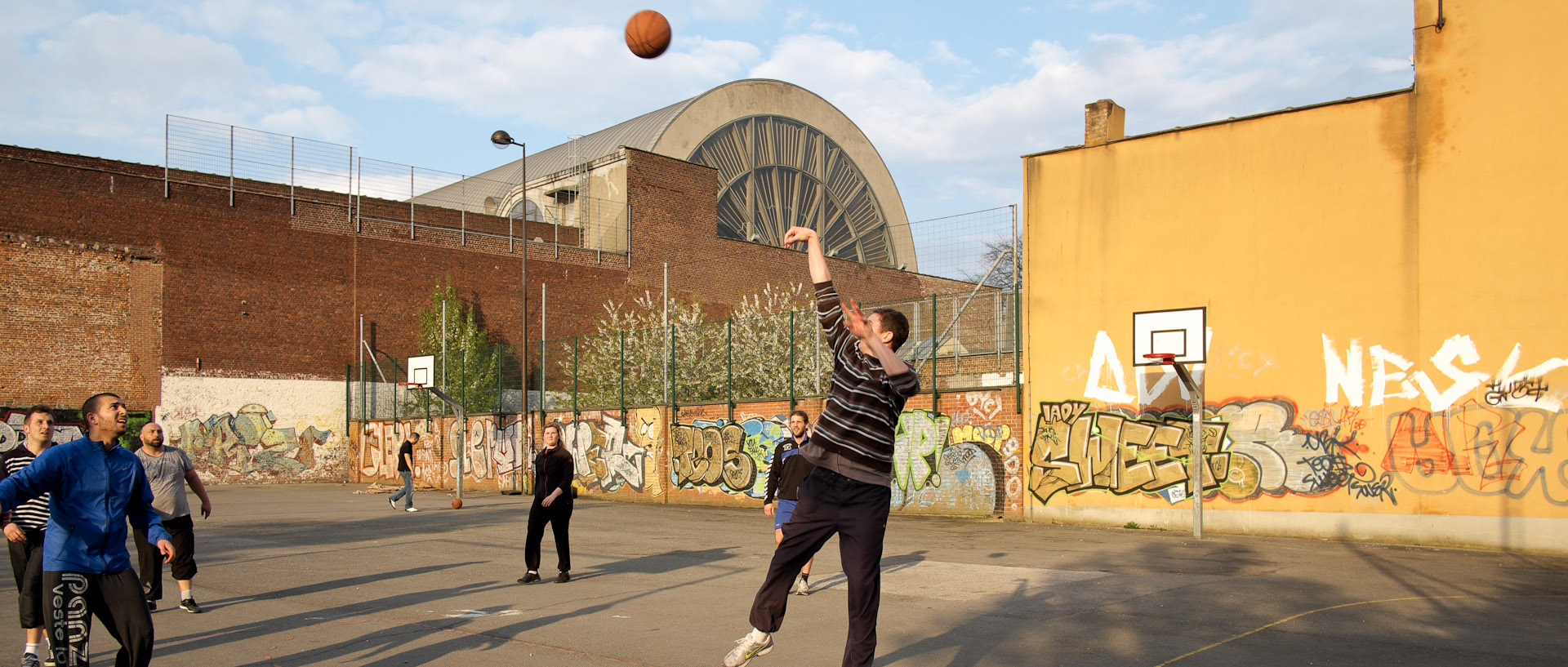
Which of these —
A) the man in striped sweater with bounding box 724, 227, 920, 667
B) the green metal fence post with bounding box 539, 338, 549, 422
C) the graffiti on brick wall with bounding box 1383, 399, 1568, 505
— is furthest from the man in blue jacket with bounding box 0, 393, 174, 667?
the green metal fence post with bounding box 539, 338, 549, 422

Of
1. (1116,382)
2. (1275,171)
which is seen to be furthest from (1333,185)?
(1116,382)

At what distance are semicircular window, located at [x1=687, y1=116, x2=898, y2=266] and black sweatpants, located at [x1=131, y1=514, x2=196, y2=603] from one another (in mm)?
37837

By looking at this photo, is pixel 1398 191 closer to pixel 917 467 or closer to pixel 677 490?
pixel 917 467

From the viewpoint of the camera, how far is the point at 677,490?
25.0 meters

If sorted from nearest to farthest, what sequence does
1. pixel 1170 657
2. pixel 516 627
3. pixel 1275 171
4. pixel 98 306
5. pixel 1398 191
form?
pixel 1170 657
pixel 516 627
pixel 1398 191
pixel 1275 171
pixel 98 306

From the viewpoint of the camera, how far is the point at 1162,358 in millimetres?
15430

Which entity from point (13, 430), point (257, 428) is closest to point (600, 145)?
point (257, 428)

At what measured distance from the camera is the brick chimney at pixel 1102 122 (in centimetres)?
1833

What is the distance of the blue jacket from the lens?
218 inches

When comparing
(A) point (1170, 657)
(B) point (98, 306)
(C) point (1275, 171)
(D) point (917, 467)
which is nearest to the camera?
(A) point (1170, 657)

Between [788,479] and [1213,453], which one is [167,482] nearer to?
[788,479]

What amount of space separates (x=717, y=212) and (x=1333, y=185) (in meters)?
33.4

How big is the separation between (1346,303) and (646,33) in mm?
10708

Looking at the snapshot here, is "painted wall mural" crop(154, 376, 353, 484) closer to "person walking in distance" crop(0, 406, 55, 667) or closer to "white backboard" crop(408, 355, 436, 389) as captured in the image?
"white backboard" crop(408, 355, 436, 389)
